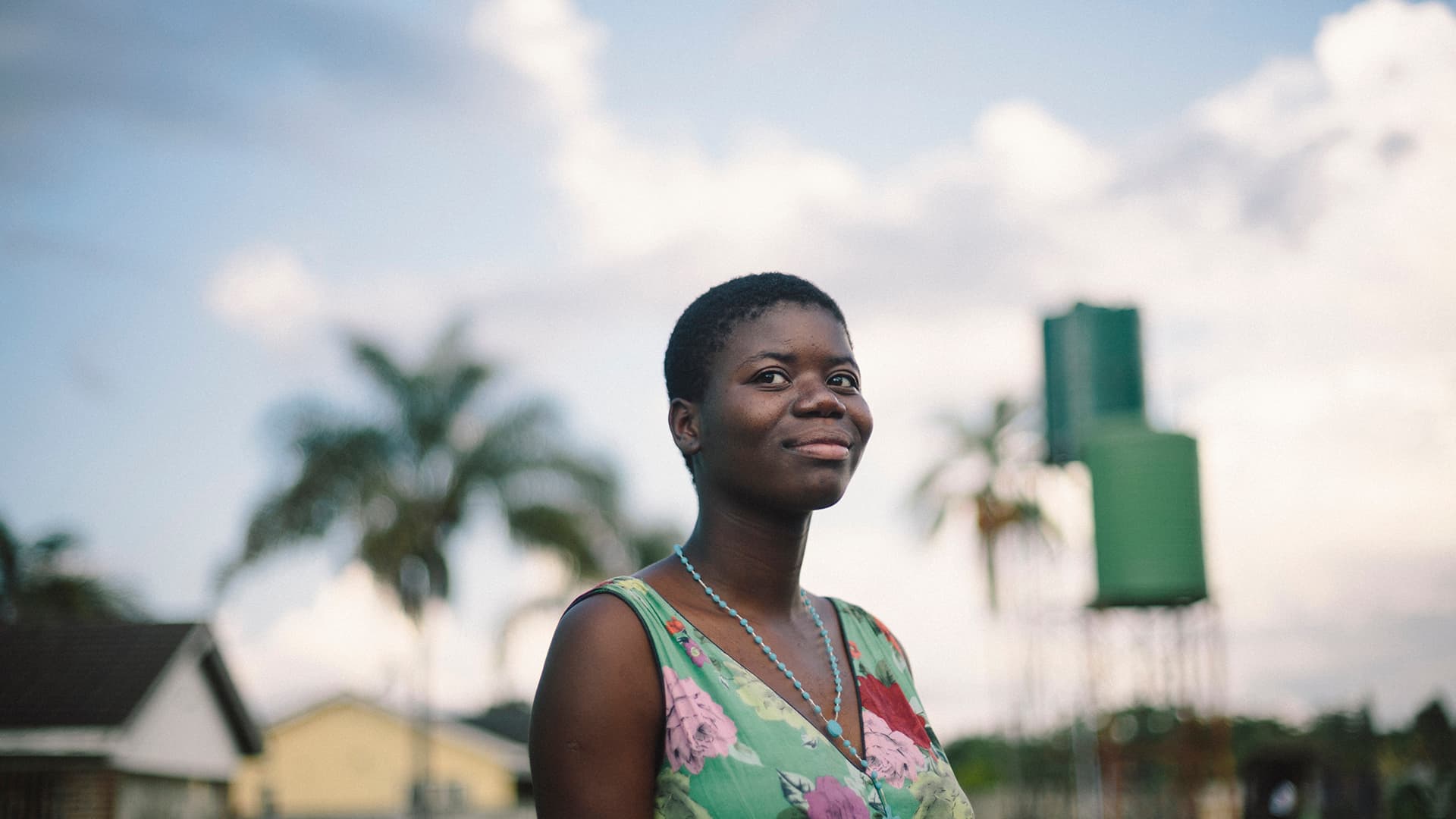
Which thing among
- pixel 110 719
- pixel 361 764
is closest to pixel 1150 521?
pixel 110 719

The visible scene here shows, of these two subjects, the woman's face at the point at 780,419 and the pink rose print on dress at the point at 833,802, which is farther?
the woman's face at the point at 780,419

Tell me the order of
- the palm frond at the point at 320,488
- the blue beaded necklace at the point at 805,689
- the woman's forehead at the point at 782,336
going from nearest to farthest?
the blue beaded necklace at the point at 805,689, the woman's forehead at the point at 782,336, the palm frond at the point at 320,488

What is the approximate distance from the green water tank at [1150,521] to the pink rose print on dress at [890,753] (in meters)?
21.5

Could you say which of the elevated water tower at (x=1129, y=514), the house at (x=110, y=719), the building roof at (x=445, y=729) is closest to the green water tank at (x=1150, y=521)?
the elevated water tower at (x=1129, y=514)

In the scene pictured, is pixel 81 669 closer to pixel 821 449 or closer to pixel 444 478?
pixel 444 478

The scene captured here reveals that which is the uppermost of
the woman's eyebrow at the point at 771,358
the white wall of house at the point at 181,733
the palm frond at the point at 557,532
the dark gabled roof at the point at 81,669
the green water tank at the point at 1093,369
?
the green water tank at the point at 1093,369

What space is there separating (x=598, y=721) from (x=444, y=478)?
21.6 m

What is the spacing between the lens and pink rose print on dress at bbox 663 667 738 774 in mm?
1955

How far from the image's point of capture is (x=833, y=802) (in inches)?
78.7

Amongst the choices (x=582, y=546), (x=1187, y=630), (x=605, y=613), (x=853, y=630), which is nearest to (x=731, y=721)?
(x=605, y=613)

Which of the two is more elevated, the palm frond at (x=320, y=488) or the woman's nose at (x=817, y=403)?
the palm frond at (x=320, y=488)

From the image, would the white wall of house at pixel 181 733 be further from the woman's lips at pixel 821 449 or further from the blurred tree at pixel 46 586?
the woman's lips at pixel 821 449

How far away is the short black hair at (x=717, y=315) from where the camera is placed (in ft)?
7.55

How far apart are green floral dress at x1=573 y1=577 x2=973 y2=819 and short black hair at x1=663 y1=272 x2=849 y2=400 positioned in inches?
15.3
